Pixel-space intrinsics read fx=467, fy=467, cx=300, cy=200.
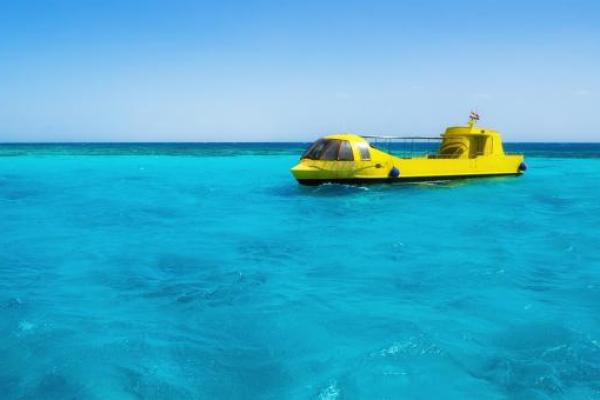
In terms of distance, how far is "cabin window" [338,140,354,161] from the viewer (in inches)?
901

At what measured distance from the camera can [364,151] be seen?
23484mm

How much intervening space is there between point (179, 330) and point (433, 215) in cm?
1249

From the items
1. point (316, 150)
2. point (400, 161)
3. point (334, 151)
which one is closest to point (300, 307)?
point (334, 151)

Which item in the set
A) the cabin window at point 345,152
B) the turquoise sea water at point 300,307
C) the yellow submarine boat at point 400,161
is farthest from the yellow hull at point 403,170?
the turquoise sea water at point 300,307

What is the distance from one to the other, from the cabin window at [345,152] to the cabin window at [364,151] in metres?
0.56

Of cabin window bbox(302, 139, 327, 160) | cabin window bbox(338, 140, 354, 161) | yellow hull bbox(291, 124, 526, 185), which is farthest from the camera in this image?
cabin window bbox(302, 139, 327, 160)

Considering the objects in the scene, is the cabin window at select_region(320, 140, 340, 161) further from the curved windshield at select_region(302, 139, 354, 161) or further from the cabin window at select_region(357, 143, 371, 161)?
the cabin window at select_region(357, 143, 371, 161)

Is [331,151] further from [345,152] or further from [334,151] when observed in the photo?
[345,152]

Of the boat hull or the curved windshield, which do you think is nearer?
the curved windshield

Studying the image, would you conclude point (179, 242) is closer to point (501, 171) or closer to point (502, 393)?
point (502, 393)

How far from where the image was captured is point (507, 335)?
22.9 ft

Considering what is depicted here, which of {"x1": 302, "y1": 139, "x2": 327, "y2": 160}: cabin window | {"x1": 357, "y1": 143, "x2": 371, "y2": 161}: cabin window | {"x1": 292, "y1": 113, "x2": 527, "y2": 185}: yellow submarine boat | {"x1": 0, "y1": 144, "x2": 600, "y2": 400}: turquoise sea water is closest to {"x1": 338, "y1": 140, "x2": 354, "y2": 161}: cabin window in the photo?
{"x1": 292, "y1": 113, "x2": 527, "y2": 185}: yellow submarine boat

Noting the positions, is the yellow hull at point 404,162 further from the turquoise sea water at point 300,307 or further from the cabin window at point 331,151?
the turquoise sea water at point 300,307

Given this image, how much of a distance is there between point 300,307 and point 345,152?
1556 centimetres
